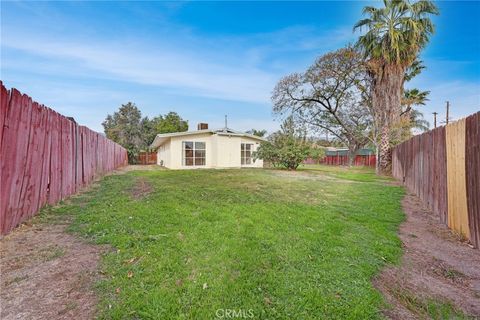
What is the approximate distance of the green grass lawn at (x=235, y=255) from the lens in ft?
7.06

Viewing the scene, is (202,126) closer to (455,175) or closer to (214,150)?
(214,150)

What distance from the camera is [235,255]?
302 centimetres

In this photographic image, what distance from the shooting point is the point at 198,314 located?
2014 millimetres

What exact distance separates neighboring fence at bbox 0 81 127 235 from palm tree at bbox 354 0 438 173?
16.3 metres

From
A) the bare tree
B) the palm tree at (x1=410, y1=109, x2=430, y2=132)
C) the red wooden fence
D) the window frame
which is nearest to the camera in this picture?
the window frame

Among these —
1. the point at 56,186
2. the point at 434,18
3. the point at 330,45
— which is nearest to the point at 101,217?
the point at 56,186

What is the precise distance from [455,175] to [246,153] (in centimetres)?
1791

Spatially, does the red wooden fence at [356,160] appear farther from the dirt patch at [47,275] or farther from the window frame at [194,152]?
the dirt patch at [47,275]

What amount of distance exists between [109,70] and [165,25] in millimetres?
4491

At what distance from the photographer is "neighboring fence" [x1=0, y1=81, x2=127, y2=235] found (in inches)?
136

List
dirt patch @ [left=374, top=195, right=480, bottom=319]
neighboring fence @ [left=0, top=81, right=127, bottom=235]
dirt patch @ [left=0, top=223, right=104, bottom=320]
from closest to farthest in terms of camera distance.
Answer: dirt patch @ [left=0, top=223, right=104, bottom=320]
dirt patch @ [left=374, top=195, right=480, bottom=319]
neighboring fence @ [left=0, top=81, right=127, bottom=235]

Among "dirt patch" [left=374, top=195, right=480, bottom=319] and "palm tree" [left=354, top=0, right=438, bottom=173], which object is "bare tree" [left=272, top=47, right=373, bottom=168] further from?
"dirt patch" [left=374, top=195, right=480, bottom=319]

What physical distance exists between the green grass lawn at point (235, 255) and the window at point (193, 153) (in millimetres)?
14199

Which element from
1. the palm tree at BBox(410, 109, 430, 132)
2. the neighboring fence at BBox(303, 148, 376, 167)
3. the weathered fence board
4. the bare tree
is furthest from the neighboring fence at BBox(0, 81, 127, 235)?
the palm tree at BBox(410, 109, 430, 132)
